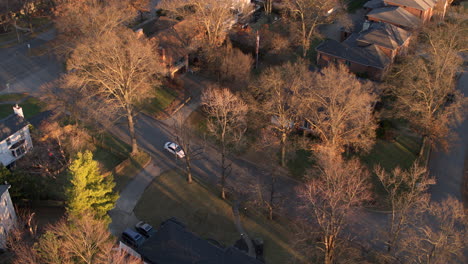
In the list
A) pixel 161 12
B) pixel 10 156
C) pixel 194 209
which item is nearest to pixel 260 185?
pixel 194 209

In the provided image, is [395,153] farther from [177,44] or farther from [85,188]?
[85,188]

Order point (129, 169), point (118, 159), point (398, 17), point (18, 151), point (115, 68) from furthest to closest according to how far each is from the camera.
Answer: point (398, 17) → point (118, 159) → point (129, 169) → point (18, 151) → point (115, 68)

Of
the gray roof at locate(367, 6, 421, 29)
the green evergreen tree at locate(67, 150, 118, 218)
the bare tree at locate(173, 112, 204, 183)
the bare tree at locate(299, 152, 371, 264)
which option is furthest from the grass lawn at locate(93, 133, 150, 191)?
the gray roof at locate(367, 6, 421, 29)

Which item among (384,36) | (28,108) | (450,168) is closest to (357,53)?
(384,36)

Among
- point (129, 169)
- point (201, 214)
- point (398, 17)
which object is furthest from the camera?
point (398, 17)

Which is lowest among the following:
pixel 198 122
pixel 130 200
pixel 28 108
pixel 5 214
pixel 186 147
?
pixel 130 200

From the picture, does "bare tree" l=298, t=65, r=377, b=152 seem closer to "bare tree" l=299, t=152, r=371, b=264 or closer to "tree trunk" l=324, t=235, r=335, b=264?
"bare tree" l=299, t=152, r=371, b=264
